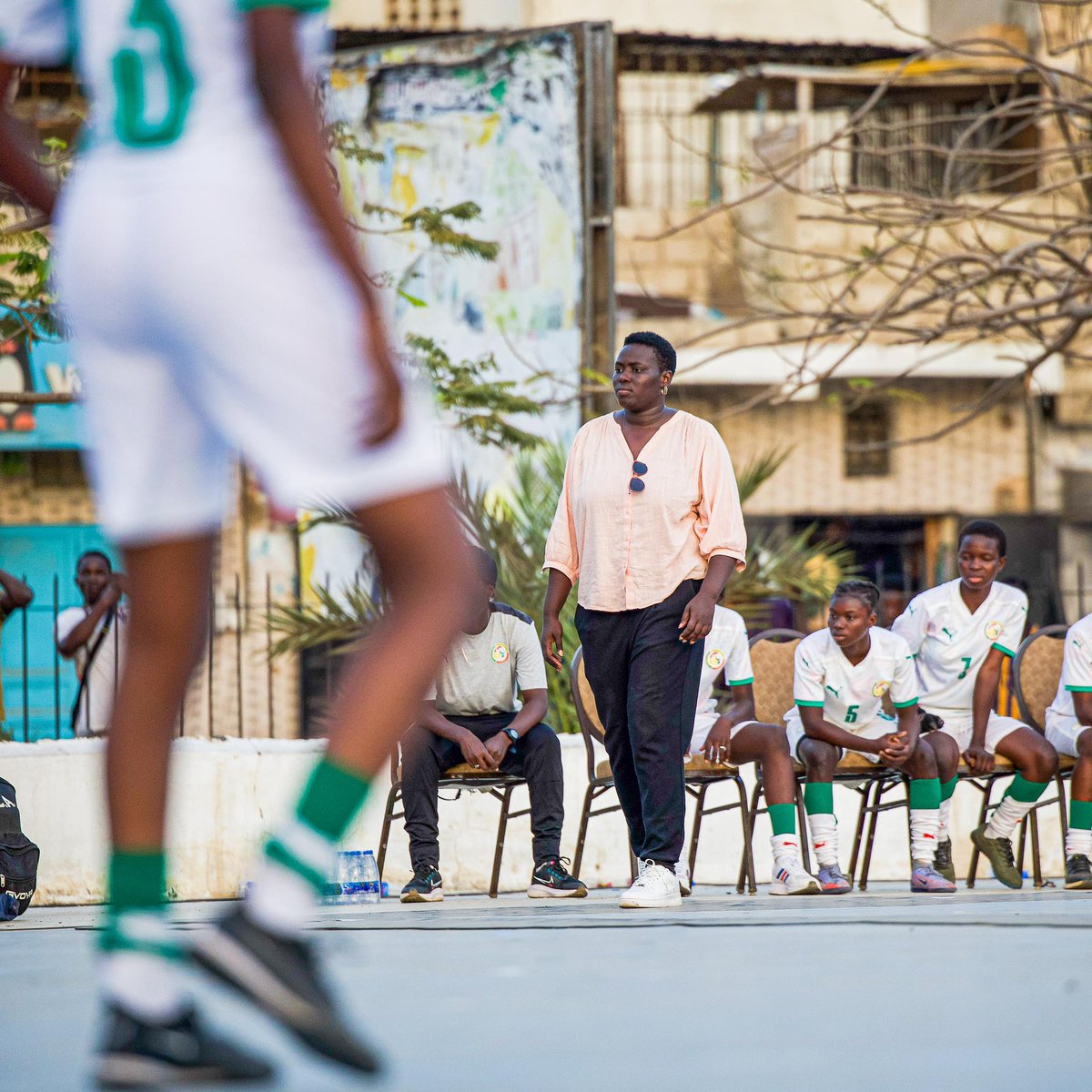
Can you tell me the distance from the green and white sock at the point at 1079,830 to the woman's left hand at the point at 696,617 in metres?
2.38

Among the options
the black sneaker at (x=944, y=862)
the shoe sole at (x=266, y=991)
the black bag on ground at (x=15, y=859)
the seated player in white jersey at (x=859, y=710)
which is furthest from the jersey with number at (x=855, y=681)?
the shoe sole at (x=266, y=991)

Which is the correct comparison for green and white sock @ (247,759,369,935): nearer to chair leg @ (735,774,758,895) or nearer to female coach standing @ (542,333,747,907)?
female coach standing @ (542,333,747,907)

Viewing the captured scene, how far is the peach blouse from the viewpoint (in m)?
5.65

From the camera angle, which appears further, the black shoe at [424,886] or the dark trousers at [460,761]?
the dark trousers at [460,761]

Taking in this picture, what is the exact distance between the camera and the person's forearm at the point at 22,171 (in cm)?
249

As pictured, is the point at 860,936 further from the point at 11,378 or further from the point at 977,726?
the point at 11,378

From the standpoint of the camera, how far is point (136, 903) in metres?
2.24

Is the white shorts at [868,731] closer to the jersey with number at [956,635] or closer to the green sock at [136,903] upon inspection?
the jersey with number at [956,635]

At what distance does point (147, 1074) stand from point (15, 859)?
4842mm

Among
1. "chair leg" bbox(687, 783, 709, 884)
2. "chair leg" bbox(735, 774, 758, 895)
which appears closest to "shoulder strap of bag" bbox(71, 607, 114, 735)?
"chair leg" bbox(687, 783, 709, 884)

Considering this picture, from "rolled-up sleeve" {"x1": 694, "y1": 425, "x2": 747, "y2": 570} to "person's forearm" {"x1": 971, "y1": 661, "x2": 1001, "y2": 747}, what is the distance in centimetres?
214

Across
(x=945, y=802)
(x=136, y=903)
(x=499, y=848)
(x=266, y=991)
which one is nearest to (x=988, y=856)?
(x=945, y=802)

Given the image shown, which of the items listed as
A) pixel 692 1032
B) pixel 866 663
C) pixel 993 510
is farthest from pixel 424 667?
pixel 993 510

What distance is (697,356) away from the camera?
18.4 meters
